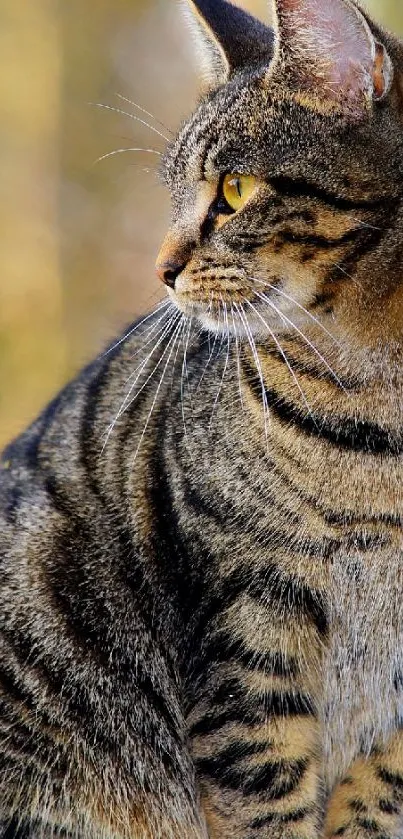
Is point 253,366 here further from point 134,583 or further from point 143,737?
point 143,737

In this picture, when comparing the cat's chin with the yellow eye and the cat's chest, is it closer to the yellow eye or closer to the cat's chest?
the yellow eye

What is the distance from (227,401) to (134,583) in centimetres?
47

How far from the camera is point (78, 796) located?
2.17m

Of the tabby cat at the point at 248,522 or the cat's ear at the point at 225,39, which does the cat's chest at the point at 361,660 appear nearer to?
the tabby cat at the point at 248,522

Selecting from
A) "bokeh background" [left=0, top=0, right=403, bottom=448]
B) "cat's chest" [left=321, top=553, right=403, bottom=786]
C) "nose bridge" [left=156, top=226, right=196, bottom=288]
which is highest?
"bokeh background" [left=0, top=0, right=403, bottom=448]

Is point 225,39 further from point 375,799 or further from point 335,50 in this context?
point 375,799

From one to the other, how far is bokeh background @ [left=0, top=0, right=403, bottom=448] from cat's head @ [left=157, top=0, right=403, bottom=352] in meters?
3.65

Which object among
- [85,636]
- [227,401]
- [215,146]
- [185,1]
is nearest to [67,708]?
[85,636]

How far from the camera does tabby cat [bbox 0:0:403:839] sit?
186cm

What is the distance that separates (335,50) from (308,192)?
279mm

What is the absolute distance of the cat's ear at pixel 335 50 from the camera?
5.98 feet

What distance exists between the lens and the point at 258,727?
6.64ft

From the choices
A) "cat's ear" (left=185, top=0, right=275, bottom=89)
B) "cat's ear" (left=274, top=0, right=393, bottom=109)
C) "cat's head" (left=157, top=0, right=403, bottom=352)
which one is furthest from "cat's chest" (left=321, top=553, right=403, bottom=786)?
"cat's ear" (left=185, top=0, right=275, bottom=89)

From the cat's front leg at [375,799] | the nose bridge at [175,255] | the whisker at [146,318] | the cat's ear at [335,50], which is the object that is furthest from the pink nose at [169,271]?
the cat's front leg at [375,799]
